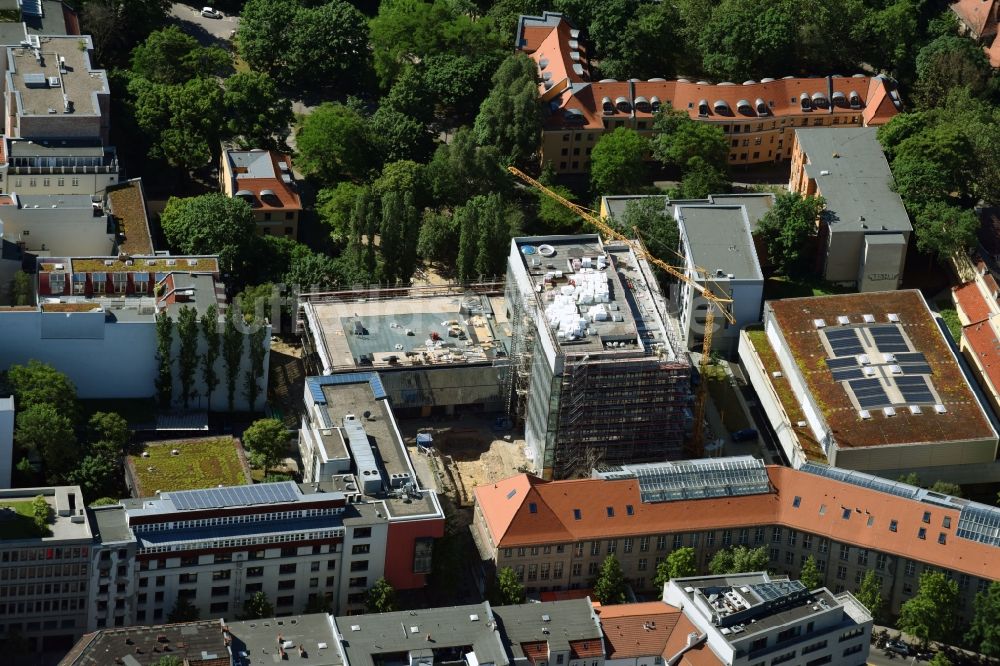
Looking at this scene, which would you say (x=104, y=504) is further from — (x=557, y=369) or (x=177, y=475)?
(x=557, y=369)

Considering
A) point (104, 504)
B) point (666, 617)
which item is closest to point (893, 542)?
point (666, 617)

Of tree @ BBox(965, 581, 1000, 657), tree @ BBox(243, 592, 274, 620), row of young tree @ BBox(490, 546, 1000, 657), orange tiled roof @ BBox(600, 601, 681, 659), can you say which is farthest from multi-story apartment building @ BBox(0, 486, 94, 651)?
tree @ BBox(965, 581, 1000, 657)

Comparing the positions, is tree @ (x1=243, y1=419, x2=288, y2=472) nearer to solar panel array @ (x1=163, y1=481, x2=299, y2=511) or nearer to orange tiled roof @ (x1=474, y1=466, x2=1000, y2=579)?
solar panel array @ (x1=163, y1=481, x2=299, y2=511)

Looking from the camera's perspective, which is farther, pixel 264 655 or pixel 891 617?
pixel 891 617

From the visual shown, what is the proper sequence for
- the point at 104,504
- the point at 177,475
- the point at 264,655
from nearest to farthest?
the point at 264,655
the point at 104,504
the point at 177,475

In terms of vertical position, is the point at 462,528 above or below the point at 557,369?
below

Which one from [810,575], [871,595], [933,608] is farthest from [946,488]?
[810,575]

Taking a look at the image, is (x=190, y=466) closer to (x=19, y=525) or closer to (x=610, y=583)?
(x=19, y=525)

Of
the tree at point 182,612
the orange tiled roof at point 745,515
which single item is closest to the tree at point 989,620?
the orange tiled roof at point 745,515
